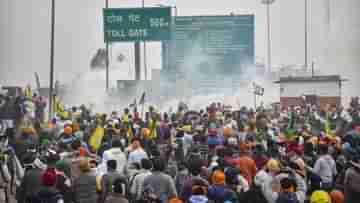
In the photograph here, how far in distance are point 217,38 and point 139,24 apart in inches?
516

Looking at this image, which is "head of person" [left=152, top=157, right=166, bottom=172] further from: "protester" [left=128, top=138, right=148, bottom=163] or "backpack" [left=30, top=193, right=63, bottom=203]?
"protester" [left=128, top=138, right=148, bottom=163]

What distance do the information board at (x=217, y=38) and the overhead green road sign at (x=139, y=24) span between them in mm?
12005

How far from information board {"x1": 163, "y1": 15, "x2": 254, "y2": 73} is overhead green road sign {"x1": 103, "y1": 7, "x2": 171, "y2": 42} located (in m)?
12.0

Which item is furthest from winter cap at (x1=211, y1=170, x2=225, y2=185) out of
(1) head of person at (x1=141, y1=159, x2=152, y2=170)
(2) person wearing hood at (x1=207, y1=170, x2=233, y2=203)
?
(1) head of person at (x1=141, y1=159, x2=152, y2=170)

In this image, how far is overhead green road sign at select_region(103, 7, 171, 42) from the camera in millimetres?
29125

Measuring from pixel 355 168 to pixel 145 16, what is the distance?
67.6ft

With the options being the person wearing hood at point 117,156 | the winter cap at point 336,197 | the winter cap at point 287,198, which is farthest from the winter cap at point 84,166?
the winter cap at point 336,197

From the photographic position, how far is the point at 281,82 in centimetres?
3350

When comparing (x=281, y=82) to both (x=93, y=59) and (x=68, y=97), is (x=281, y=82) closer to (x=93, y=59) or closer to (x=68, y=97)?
(x=68, y=97)

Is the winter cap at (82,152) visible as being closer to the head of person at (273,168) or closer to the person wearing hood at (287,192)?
the head of person at (273,168)

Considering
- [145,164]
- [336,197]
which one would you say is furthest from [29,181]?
[336,197]

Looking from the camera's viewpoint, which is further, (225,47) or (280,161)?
(225,47)

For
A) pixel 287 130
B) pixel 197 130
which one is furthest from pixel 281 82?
pixel 197 130

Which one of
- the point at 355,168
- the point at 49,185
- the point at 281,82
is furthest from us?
the point at 281,82
